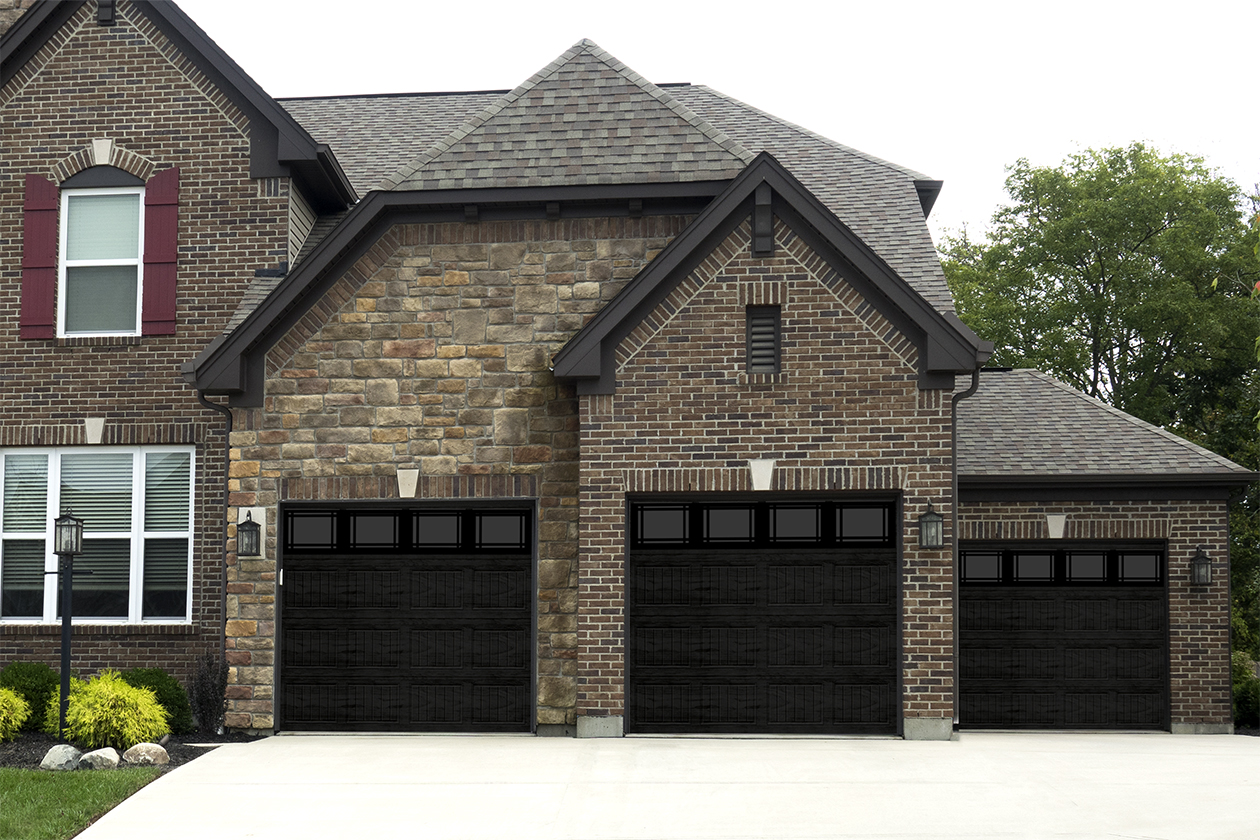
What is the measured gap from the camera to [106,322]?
49.8ft

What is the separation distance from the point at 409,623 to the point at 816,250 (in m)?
5.97

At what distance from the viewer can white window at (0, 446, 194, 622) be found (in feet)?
48.0

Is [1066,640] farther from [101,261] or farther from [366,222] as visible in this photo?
[101,261]

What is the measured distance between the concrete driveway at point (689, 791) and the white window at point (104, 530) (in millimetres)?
3275

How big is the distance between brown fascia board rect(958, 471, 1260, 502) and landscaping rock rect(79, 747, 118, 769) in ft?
32.9

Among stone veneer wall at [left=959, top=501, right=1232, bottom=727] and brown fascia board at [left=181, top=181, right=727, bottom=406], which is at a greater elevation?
brown fascia board at [left=181, top=181, right=727, bottom=406]

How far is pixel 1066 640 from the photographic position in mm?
15820

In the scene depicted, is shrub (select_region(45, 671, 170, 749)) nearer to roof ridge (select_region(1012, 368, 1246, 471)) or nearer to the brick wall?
the brick wall

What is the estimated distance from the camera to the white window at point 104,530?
14.6m

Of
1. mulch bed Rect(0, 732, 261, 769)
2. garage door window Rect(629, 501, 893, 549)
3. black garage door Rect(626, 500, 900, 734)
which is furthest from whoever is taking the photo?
garage door window Rect(629, 501, 893, 549)

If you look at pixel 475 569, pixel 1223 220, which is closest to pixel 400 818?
pixel 475 569

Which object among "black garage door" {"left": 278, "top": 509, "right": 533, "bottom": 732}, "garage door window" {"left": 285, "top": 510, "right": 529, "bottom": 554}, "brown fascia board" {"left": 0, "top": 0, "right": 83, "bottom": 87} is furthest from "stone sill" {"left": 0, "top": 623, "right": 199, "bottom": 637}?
"brown fascia board" {"left": 0, "top": 0, "right": 83, "bottom": 87}

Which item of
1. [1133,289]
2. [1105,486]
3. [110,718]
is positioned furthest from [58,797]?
[1133,289]

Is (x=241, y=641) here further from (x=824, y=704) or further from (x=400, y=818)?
(x=824, y=704)
